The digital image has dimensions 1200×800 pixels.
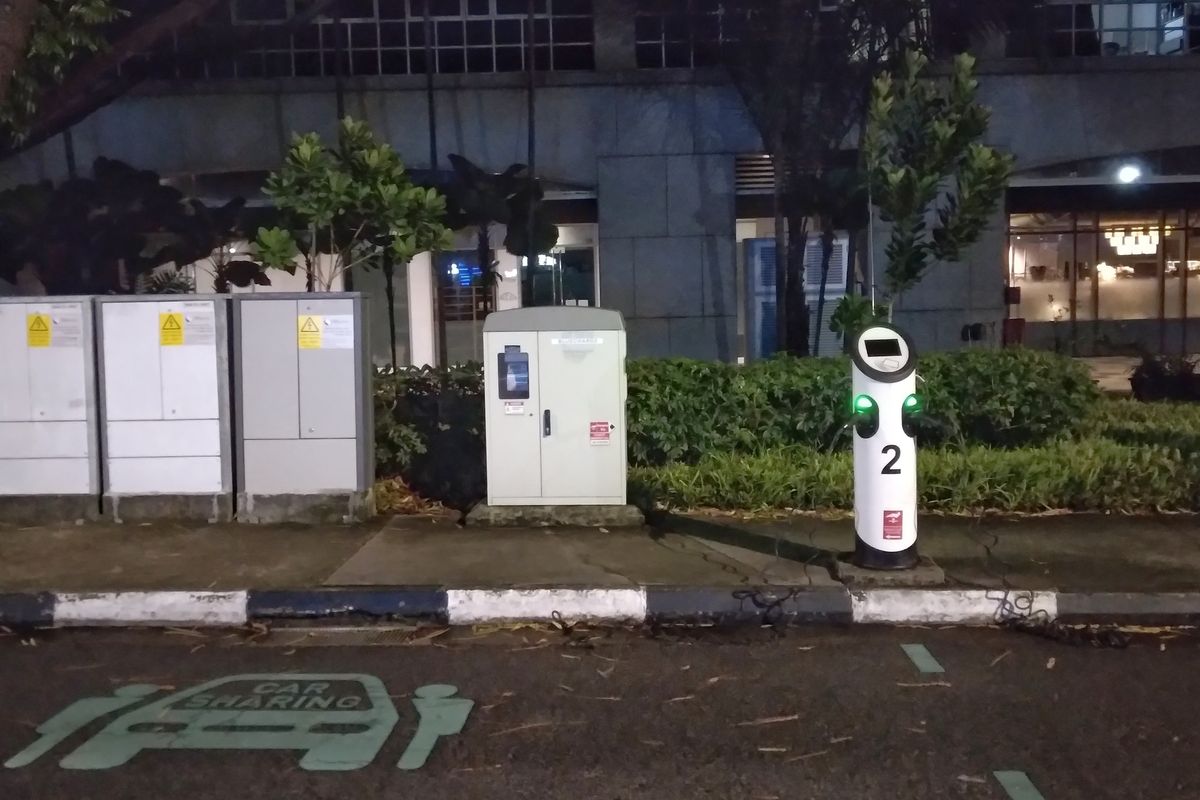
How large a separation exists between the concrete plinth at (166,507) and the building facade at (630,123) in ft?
22.3

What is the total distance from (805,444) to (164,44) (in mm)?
8232

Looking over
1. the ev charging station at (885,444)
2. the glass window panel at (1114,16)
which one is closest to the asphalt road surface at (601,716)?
the ev charging station at (885,444)

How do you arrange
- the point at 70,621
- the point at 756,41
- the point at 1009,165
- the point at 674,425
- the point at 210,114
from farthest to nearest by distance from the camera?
the point at 210,114
the point at 756,41
the point at 1009,165
the point at 674,425
the point at 70,621

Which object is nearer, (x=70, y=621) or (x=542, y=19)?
(x=70, y=621)

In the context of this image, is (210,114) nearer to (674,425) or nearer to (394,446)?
(394,446)

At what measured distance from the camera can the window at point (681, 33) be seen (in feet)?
44.9

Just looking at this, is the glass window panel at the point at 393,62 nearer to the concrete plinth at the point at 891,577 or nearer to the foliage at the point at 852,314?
the foliage at the point at 852,314

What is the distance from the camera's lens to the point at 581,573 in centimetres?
712

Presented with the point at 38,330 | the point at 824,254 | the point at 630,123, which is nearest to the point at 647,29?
the point at 630,123

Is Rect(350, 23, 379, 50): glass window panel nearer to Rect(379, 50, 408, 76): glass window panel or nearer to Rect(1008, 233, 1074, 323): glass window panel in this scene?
Rect(379, 50, 408, 76): glass window panel

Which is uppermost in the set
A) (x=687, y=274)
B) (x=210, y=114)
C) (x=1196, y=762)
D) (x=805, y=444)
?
(x=210, y=114)

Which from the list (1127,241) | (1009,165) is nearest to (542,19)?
(1009,165)

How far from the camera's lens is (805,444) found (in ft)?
31.3

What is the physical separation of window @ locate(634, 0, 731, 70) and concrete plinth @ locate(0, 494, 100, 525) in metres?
8.28
